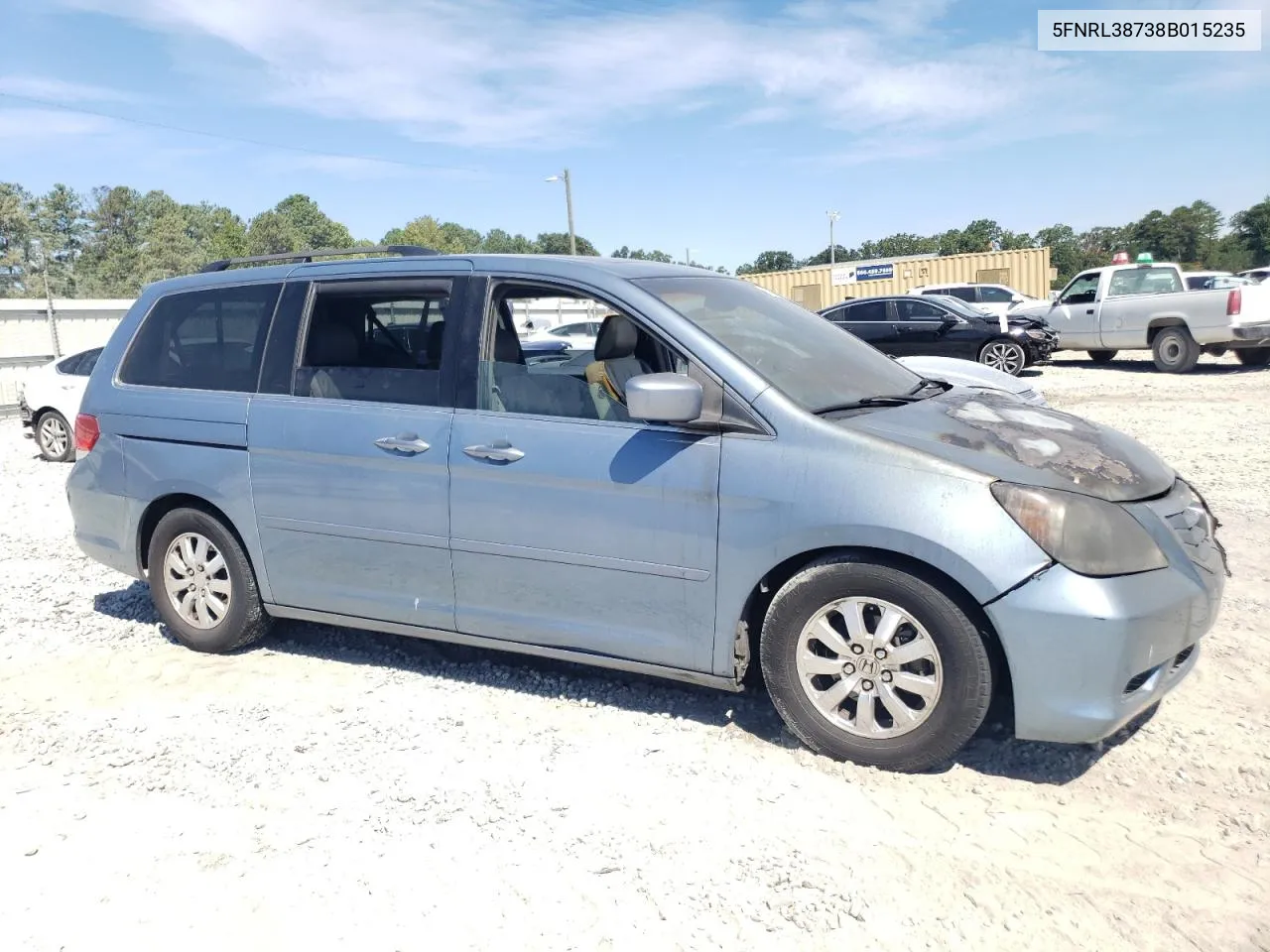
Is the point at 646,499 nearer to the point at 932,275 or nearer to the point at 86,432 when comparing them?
the point at 86,432

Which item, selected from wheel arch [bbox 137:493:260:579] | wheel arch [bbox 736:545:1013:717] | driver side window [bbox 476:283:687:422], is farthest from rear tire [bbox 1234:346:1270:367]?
wheel arch [bbox 137:493:260:579]

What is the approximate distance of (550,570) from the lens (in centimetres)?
389

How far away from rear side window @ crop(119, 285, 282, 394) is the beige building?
32744 millimetres

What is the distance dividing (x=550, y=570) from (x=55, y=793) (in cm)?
199

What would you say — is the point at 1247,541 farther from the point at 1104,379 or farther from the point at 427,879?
the point at 1104,379

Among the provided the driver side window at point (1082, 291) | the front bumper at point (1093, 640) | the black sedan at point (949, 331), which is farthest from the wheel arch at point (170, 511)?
the driver side window at point (1082, 291)

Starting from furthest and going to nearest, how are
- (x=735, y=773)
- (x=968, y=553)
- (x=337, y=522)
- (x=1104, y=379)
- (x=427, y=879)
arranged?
1. (x=1104, y=379)
2. (x=337, y=522)
3. (x=735, y=773)
4. (x=968, y=553)
5. (x=427, y=879)

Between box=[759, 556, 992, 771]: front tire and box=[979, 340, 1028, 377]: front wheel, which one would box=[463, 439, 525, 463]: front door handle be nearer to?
box=[759, 556, 992, 771]: front tire

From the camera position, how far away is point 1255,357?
1734cm

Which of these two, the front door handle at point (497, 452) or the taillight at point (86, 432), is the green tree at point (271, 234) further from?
the front door handle at point (497, 452)

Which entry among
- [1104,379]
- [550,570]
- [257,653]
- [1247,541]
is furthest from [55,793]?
[1104,379]

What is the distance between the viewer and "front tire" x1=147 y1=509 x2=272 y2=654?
4719 millimetres

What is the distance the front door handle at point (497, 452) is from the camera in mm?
3912

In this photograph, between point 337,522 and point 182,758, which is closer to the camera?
point 182,758
